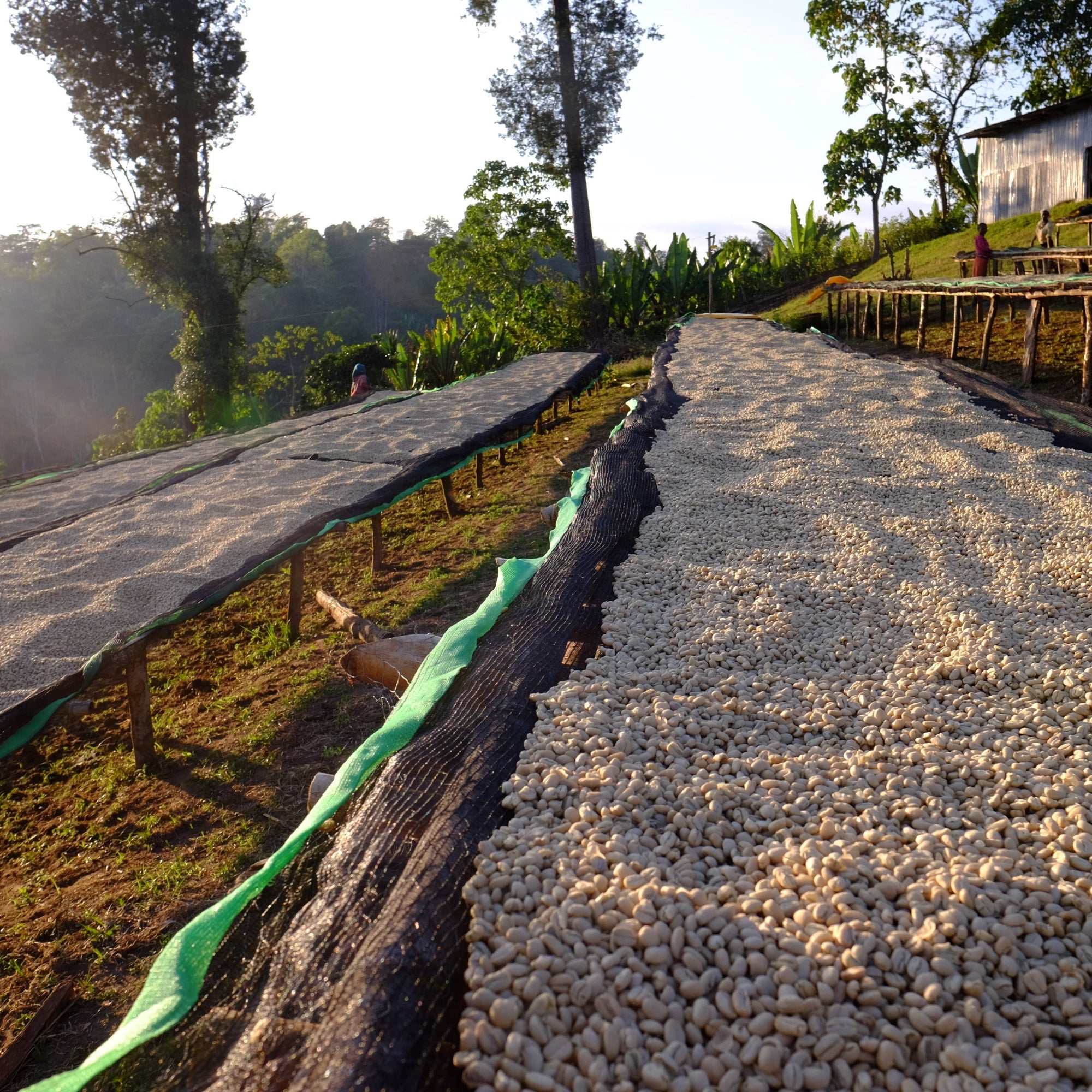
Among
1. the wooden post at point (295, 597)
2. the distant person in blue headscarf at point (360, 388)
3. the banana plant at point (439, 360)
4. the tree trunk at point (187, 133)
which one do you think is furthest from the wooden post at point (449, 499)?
the tree trunk at point (187, 133)

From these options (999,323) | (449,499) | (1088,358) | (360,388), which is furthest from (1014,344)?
(360,388)

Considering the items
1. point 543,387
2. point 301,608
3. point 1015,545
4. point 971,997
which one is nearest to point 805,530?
point 1015,545

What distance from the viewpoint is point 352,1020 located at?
1293 millimetres

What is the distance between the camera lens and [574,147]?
16.4 metres

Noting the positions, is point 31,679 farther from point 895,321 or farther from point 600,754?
point 895,321

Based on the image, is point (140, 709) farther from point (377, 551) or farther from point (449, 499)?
point (449, 499)

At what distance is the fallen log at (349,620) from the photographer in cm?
399

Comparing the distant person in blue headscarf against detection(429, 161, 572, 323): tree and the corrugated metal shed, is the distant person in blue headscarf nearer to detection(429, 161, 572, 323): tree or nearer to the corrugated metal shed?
detection(429, 161, 572, 323): tree

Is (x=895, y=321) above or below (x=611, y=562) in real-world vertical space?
above

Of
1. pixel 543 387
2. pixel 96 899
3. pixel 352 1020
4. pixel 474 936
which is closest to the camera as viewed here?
pixel 352 1020

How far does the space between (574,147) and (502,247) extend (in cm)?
246

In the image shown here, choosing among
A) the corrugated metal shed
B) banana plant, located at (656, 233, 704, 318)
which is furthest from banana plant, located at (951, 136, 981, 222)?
banana plant, located at (656, 233, 704, 318)

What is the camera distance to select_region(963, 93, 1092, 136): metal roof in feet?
48.9

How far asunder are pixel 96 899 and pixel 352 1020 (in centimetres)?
166
